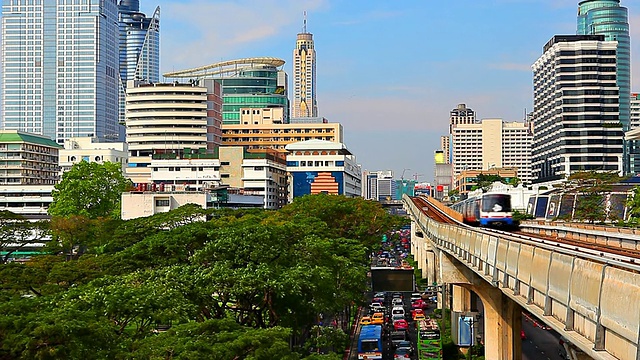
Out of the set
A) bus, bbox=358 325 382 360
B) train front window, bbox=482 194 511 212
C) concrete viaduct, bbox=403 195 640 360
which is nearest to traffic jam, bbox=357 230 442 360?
bus, bbox=358 325 382 360

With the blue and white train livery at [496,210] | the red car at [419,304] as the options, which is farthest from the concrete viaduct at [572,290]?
the red car at [419,304]

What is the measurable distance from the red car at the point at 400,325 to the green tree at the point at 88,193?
5644cm

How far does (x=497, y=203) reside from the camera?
55.8m

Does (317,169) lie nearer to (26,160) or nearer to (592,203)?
(26,160)

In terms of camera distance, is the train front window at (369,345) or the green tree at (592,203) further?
the green tree at (592,203)

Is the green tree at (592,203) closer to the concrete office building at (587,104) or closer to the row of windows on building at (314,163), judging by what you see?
the concrete office building at (587,104)

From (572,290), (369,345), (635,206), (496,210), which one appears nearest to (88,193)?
(496,210)

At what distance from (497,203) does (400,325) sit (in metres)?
14.3

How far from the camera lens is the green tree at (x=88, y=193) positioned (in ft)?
368

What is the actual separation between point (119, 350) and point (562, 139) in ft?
464

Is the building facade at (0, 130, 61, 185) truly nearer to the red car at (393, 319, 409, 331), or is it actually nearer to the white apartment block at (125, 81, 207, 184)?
the white apartment block at (125, 81, 207, 184)

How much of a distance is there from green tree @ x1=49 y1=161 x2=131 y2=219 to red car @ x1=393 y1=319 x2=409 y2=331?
56440 millimetres

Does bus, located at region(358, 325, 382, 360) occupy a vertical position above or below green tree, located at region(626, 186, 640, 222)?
below

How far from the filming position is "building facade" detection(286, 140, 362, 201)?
16025cm
